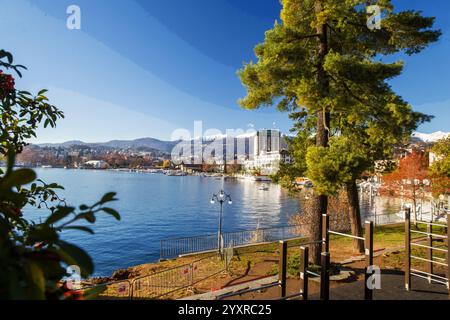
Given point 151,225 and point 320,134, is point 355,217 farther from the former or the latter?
point 151,225

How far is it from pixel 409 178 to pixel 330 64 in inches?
974

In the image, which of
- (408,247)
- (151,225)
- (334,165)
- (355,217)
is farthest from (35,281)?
(151,225)

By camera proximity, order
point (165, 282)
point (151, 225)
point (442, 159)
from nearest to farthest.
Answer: point (165, 282)
point (442, 159)
point (151, 225)

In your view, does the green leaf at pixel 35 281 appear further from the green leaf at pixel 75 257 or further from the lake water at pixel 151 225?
the lake water at pixel 151 225

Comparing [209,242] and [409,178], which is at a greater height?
[409,178]

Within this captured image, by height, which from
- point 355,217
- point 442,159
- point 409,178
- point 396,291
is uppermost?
point 442,159

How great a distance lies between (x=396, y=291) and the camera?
901 centimetres

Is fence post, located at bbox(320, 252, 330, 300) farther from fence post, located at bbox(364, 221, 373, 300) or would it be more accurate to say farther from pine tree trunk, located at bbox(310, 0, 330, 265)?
pine tree trunk, located at bbox(310, 0, 330, 265)

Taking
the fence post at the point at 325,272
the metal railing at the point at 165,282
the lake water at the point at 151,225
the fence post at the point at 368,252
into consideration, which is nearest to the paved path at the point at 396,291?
the fence post at the point at 368,252

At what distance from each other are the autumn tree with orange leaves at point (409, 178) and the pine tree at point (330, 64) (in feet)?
62.2

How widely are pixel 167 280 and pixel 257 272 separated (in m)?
4.08

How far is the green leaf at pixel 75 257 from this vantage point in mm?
729

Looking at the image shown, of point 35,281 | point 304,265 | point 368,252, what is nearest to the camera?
point 35,281
